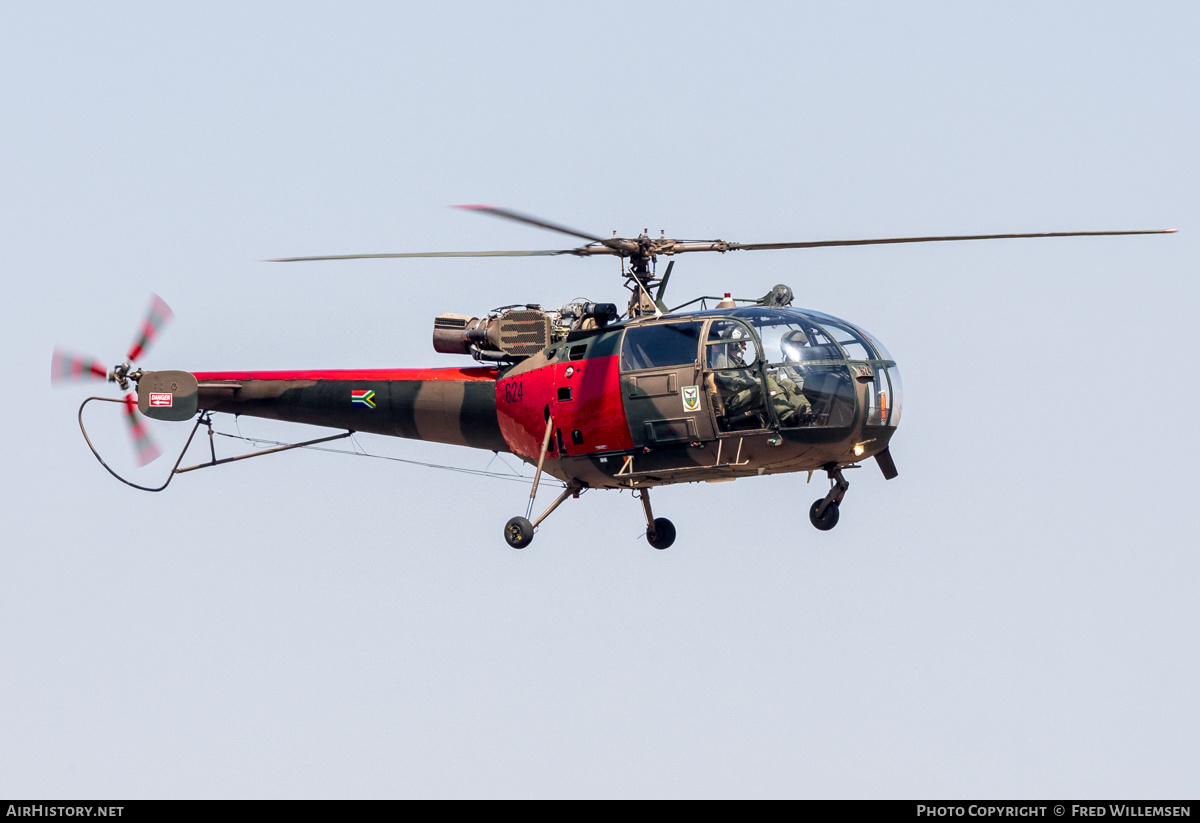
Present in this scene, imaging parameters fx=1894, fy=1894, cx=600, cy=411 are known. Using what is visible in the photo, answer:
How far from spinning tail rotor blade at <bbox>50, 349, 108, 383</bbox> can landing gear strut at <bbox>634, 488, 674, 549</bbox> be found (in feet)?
31.1

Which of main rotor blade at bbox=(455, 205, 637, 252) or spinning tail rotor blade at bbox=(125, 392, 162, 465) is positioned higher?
main rotor blade at bbox=(455, 205, 637, 252)

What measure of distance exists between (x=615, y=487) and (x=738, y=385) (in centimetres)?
305

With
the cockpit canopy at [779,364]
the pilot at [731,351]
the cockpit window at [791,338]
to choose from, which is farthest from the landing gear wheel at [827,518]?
the pilot at [731,351]

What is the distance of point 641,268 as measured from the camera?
2903cm

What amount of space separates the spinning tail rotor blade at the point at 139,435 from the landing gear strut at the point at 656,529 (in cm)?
848

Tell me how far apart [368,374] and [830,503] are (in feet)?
27.9

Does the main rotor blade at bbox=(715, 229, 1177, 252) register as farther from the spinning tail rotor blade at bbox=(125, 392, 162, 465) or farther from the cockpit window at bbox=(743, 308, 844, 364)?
the spinning tail rotor blade at bbox=(125, 392, 162, 465)

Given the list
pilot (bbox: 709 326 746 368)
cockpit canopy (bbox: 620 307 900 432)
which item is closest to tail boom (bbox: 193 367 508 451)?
cockpit canopy (bbox: 620 307 900 432)

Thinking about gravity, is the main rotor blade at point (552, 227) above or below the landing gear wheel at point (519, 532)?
above

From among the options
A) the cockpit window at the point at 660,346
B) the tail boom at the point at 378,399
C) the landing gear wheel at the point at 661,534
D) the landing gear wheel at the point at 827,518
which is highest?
the cockpit window at the point at 660,346

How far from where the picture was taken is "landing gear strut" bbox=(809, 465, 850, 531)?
27.8m

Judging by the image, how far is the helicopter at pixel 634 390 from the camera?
26.6 metres

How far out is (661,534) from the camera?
29.9 meters

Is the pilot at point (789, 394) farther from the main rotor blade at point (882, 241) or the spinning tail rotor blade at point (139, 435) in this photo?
the spinning tail rotor blade at point (139, 435)
